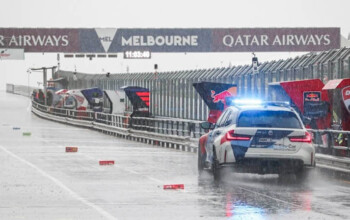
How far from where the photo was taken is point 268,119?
20.7m

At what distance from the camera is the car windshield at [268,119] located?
20672 mm

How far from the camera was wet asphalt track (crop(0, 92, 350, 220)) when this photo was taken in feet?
49.6

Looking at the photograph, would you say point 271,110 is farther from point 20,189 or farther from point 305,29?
point 305,29

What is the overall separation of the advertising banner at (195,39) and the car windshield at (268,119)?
66.8 metres

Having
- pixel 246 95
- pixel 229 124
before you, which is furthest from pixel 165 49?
pixel 229 124

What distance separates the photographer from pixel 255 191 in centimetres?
1902

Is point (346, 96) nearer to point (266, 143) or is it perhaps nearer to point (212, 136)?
point (212, 136)

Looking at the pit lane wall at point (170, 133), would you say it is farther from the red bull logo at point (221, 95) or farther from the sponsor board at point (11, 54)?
the sponsor board at point (11, 54)

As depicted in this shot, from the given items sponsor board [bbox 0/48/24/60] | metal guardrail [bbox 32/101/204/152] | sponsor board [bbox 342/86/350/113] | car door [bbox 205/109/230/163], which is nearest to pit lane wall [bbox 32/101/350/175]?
metal guardrail [bbox 32/101/204/152]

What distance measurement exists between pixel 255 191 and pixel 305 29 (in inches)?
2736

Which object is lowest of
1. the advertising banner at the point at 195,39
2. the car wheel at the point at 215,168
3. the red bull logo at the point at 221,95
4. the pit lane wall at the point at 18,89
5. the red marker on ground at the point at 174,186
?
the red marker on ground at the point at 174,186

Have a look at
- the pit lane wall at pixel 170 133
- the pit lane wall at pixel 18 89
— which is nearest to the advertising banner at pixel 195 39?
the pit lane wall at pixel 170 133

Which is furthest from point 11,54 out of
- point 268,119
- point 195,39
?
point 268,119

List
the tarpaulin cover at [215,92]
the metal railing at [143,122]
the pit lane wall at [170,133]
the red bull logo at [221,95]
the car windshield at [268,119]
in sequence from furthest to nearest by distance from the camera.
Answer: the metal railing at [143,122] → the red bull logo at [221,95] → the tarpaulin cover at [215,92] → the pit lane wall at [170,133] → the car windshield at [268,119]
